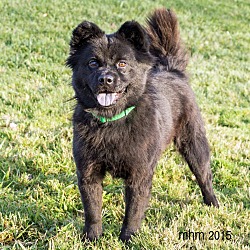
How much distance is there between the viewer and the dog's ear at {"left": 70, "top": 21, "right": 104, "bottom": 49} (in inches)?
131

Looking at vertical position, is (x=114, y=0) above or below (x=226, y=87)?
above

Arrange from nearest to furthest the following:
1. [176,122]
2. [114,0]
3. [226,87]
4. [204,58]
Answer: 1. [176,122]
2. [226,87]
3. [204,58]
4. [114,0]

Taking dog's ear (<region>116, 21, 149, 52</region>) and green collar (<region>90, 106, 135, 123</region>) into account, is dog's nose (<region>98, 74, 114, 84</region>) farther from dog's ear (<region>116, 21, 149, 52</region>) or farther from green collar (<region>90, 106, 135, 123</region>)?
dog's ear (<region>116, 21, 149, 52</region>)

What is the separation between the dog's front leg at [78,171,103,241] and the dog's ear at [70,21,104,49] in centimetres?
110

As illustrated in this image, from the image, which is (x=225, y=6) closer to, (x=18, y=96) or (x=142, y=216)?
(x=18, y=96)

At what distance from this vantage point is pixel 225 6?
1534cm

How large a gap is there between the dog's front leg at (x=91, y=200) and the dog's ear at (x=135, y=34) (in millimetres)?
1155

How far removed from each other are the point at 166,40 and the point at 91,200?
2122mm

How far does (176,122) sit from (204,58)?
6.85 metres

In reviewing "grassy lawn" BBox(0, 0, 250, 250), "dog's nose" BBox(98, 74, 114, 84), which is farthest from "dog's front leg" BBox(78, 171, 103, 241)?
"dog's nose" BBox(98, 74, 114, 84)

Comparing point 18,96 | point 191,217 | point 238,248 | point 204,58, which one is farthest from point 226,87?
point 238,248

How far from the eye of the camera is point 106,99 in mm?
3221

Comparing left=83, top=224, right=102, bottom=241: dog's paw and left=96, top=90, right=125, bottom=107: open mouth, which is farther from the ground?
left=96, top=90, right=125, bottom=107: open mouth

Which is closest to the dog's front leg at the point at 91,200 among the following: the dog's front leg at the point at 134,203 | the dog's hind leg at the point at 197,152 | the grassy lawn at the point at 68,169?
the grassy lawn at the point at 68,169
